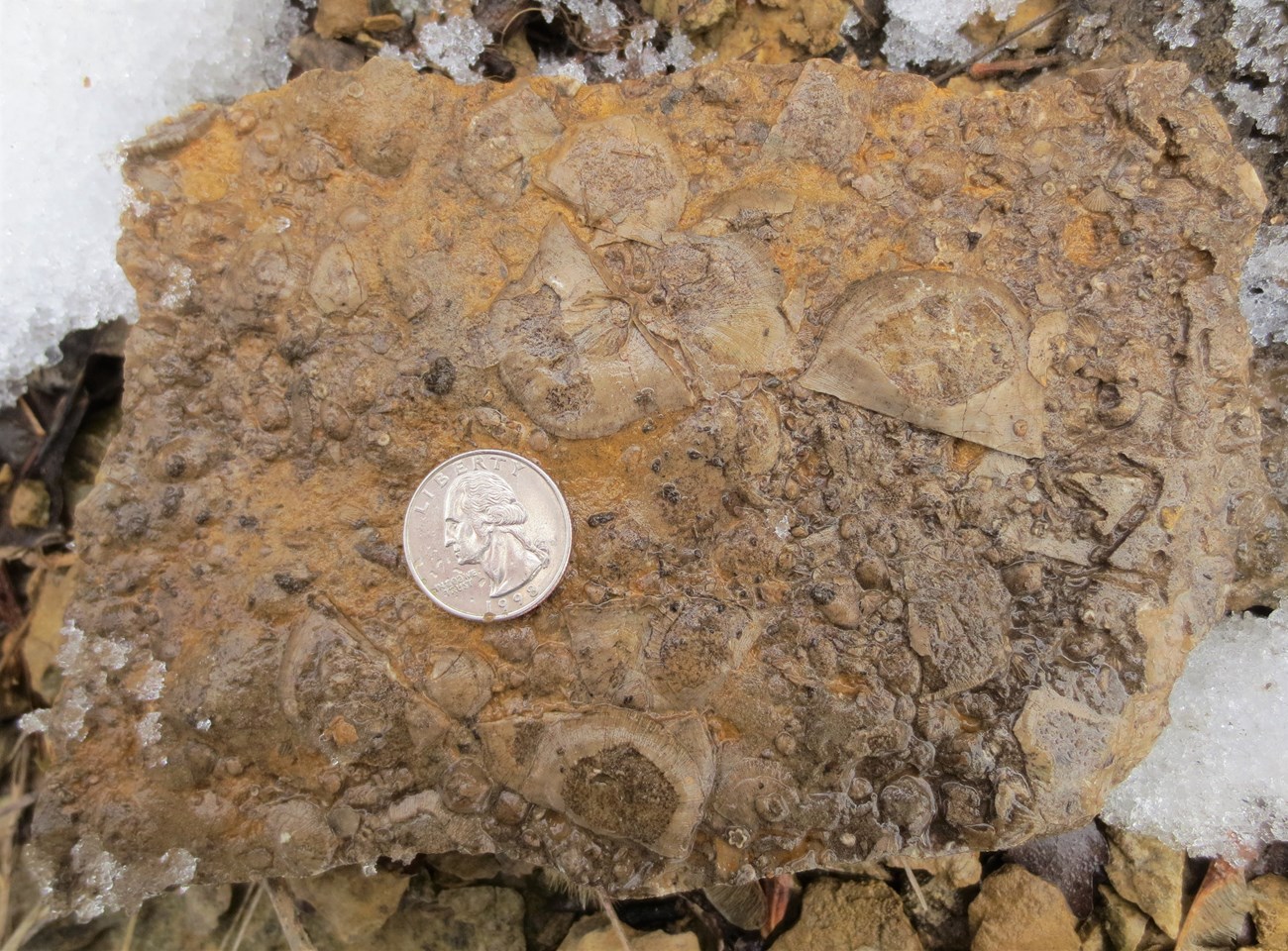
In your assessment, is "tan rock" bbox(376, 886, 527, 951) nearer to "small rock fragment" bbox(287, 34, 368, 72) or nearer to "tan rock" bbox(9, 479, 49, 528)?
"tan rock" bbox(9, 479, 49, 528)

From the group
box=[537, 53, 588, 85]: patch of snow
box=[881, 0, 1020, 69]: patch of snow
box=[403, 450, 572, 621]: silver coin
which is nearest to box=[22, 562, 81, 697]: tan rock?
box=[403, 450, 572, 621]: silver coin

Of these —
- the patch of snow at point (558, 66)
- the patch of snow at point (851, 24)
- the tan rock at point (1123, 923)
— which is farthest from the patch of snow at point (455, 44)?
the tan rock at point (1123, 923)

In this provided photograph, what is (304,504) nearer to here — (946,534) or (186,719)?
(186,719)

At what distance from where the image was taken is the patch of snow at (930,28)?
2898 millimetres

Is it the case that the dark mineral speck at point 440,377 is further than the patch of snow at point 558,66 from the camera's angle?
No

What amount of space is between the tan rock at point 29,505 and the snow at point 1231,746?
12.1 ft

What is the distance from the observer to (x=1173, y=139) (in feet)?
7.64

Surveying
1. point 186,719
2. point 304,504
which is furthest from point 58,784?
point 304,504

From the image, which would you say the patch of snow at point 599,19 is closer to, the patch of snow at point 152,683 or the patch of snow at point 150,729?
the patch of snow at point 152,683

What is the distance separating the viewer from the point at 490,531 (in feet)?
7.15

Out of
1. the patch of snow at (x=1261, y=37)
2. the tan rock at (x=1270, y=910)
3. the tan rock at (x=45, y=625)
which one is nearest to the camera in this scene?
the patch of snow at (x=1261, y=37)

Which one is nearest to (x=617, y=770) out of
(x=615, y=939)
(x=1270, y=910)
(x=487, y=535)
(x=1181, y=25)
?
(x=487, y=535)

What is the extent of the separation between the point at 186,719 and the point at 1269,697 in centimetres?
313

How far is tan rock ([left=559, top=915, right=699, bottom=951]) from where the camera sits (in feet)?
9.28
